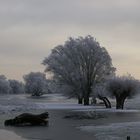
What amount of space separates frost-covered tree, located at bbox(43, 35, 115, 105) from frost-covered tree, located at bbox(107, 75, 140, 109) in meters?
10.6

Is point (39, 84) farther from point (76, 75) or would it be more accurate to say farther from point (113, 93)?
point (113, 93)

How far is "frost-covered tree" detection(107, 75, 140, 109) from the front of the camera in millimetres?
60438

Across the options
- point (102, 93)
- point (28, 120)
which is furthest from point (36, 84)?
point (28, 120)

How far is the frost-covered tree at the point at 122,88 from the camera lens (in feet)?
198

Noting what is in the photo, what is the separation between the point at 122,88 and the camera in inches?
2411

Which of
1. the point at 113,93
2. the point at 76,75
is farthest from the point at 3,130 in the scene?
the point at 76,75

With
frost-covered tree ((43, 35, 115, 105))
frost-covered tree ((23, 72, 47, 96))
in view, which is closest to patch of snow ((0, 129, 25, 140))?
frost-covered tree ((43, 35, 115, 105))

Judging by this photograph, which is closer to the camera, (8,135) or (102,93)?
(8,135)

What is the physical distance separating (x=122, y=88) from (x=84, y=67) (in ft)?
46.0

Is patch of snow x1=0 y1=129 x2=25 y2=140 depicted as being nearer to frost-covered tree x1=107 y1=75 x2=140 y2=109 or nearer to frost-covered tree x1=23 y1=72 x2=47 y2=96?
frost-covered tree x1=107 y1=75 x2=140 y2=109

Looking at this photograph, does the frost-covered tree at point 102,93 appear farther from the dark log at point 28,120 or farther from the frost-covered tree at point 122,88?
the dark log at point 28,120

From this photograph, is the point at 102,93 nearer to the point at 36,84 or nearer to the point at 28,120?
the point at 28,120

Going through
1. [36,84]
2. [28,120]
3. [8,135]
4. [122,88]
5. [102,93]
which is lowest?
[8,135]

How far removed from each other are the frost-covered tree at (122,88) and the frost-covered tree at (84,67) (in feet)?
34.7
